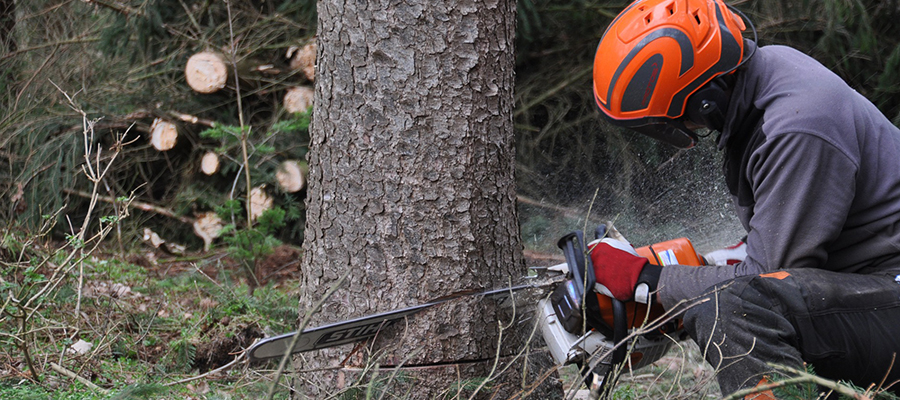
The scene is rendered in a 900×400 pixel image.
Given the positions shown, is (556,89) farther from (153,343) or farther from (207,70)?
(153,343)

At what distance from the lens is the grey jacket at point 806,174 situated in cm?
210

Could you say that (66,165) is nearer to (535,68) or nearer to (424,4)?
(535,68)

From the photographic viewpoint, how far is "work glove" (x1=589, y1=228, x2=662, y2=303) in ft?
7.59

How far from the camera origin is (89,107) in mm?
5801

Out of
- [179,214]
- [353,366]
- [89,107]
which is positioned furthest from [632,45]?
[89,107]

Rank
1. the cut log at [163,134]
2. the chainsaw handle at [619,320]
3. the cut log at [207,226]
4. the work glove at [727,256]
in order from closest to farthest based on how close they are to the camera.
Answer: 1. the chainsaw handle at [619,320]
2. the work glove at [727,256]
3. the cut log at [163,134]
4. the cut log at [207,226]

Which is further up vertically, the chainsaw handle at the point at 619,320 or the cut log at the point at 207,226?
the chainsaw handle at the point at 619,320

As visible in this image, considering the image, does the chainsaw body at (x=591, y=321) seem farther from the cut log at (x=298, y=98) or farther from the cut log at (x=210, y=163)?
the cut log at (x=210, y=163)

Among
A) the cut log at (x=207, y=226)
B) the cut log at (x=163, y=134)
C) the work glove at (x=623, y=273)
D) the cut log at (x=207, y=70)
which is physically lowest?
the cut log at (x=207, y=226)

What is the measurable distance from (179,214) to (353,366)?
4236mm

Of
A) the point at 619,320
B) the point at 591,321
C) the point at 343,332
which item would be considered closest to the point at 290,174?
the point at 343,332

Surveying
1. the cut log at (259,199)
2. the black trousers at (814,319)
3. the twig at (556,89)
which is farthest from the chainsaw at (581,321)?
the cut log at (259,199)

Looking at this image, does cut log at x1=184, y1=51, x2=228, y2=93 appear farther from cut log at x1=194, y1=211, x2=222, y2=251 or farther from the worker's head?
the worker's head

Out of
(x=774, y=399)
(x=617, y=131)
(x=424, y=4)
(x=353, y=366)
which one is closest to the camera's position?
(x=774, y=399)
